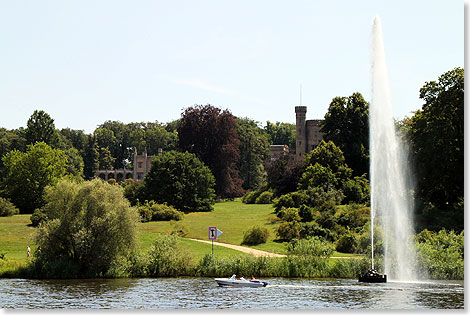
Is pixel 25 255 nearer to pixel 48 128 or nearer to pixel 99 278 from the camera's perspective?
pixel 99 278

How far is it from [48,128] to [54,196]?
277ft

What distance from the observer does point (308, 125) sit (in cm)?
13788

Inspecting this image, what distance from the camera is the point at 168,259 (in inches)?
2127

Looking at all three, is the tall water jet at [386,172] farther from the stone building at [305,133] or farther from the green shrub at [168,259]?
the stone building at [305,133]

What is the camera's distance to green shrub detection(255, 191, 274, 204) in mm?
109125

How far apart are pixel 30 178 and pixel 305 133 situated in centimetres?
5758

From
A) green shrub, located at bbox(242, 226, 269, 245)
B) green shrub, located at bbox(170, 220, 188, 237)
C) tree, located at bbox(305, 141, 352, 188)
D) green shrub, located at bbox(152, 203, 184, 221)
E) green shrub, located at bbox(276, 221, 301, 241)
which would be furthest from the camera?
tree, located at bbox(305, 141, 352, 188)

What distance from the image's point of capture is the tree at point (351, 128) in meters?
104

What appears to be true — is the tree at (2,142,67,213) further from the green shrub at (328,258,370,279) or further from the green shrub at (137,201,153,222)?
the green shrub at (328,258,370,279)

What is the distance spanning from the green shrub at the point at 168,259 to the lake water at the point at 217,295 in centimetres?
238

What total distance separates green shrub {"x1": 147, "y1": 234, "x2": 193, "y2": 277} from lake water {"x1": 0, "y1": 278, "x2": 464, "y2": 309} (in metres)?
2.38

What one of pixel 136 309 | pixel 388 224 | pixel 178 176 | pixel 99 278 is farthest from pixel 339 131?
pixel 136 309

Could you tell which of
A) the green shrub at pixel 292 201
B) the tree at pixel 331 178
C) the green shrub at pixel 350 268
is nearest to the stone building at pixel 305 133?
the tree at pixel 331 178

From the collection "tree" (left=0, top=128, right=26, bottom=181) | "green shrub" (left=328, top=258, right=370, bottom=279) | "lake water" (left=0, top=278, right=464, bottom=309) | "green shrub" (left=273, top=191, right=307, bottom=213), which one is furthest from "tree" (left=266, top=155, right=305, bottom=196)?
"tree" (left=0, top=128, right=26, bottom=181)
